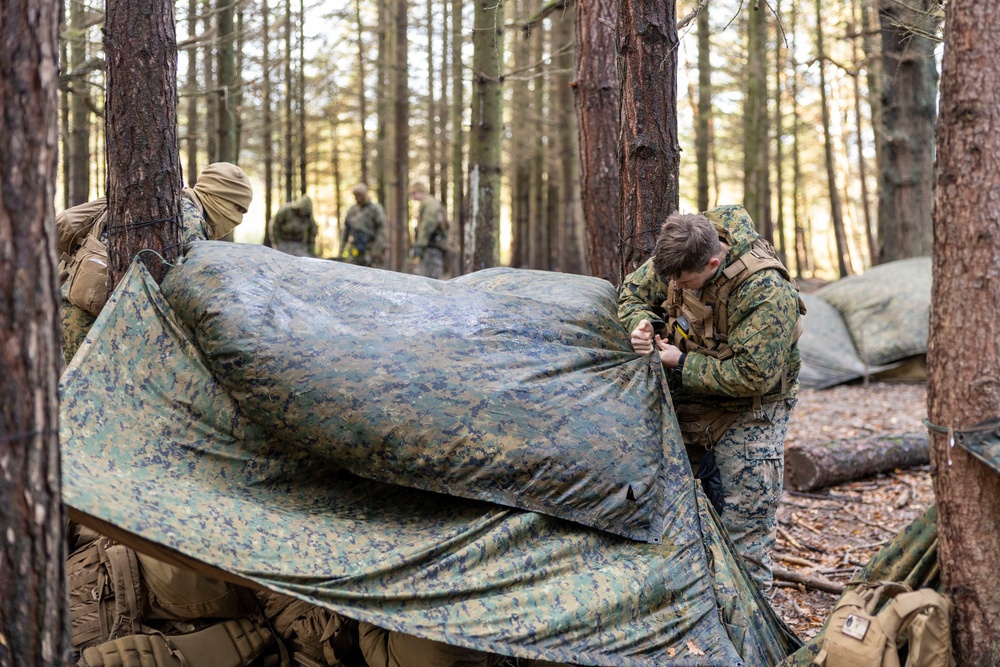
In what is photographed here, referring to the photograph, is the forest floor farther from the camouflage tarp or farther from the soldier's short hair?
the soldier's short hair

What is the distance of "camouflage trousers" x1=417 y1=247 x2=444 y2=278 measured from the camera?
45.8 ft

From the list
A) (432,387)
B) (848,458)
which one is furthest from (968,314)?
(848,458)

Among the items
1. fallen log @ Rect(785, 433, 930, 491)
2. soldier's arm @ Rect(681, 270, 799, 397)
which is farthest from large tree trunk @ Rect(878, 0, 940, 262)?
soldier's arm @ Rect(681, 270, 799, 397)

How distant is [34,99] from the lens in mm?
2002

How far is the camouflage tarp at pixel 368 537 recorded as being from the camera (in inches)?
110

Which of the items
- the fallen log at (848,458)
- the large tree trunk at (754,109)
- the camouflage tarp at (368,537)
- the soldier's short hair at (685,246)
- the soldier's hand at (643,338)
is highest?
the large tree trunk at (754,109)

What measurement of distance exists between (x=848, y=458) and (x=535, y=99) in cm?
1519

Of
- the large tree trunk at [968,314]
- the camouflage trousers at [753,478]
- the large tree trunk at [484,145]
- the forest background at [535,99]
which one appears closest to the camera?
the large tree trunk at [968,314]

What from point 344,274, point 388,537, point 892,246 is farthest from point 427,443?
point 892,246

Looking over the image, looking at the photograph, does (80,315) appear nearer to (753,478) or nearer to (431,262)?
(753,478)

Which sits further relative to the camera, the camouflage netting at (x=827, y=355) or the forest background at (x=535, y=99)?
the camouflage netting at (x=827, y=355)

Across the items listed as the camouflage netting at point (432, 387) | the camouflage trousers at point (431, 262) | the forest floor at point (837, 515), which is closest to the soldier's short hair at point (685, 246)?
the camouflage netting at point (432, 387)

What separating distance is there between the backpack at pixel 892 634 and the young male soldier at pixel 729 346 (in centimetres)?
81

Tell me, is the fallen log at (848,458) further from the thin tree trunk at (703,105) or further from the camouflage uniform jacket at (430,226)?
the camouflage uniform jacket at (430,226)
